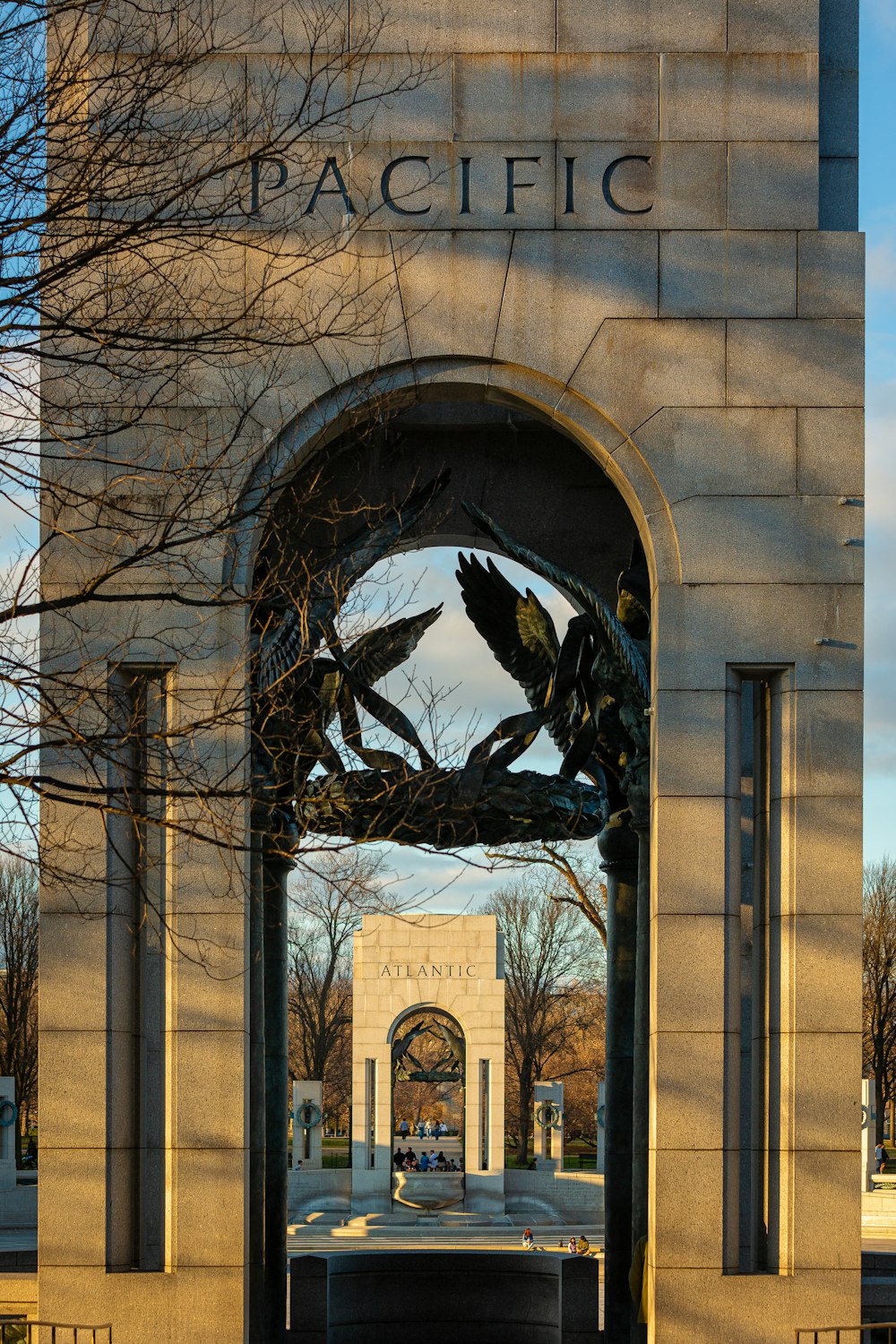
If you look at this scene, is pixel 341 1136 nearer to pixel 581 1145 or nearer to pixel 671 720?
pixel 581 1145

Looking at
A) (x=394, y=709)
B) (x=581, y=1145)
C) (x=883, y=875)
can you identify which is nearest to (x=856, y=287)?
(x=394, y=709)

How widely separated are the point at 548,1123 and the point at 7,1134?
17.8 metres

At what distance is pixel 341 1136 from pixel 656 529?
286 feet

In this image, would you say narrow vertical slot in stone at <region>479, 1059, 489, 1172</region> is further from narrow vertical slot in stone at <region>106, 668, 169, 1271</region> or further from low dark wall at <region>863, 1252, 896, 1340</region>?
narrow vertical slot in stone at <region>106, 668, 169, 1271</region>

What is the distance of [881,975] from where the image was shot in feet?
224

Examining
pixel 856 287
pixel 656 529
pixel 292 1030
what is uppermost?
pixel 856 287

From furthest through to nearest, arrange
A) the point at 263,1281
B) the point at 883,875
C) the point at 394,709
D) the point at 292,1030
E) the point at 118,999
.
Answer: the point at 292,1030 < the point at 883,875 < the point at 394,709 < the point at 263,1281 < the point at 118,999

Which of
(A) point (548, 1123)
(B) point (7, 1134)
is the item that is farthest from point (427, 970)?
(B) point (7, 1134)

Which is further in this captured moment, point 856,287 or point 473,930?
point 473,930

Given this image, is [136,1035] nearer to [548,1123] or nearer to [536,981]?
[548,1123]

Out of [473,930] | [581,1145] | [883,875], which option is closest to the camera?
[473,930]

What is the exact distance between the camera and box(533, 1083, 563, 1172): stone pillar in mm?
57625

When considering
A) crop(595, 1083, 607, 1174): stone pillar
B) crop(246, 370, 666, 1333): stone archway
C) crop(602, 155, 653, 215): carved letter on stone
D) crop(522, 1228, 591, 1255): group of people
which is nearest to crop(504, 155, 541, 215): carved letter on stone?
crop(602, 155, 653, 215): carved letter on stone

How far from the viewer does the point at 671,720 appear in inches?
584
